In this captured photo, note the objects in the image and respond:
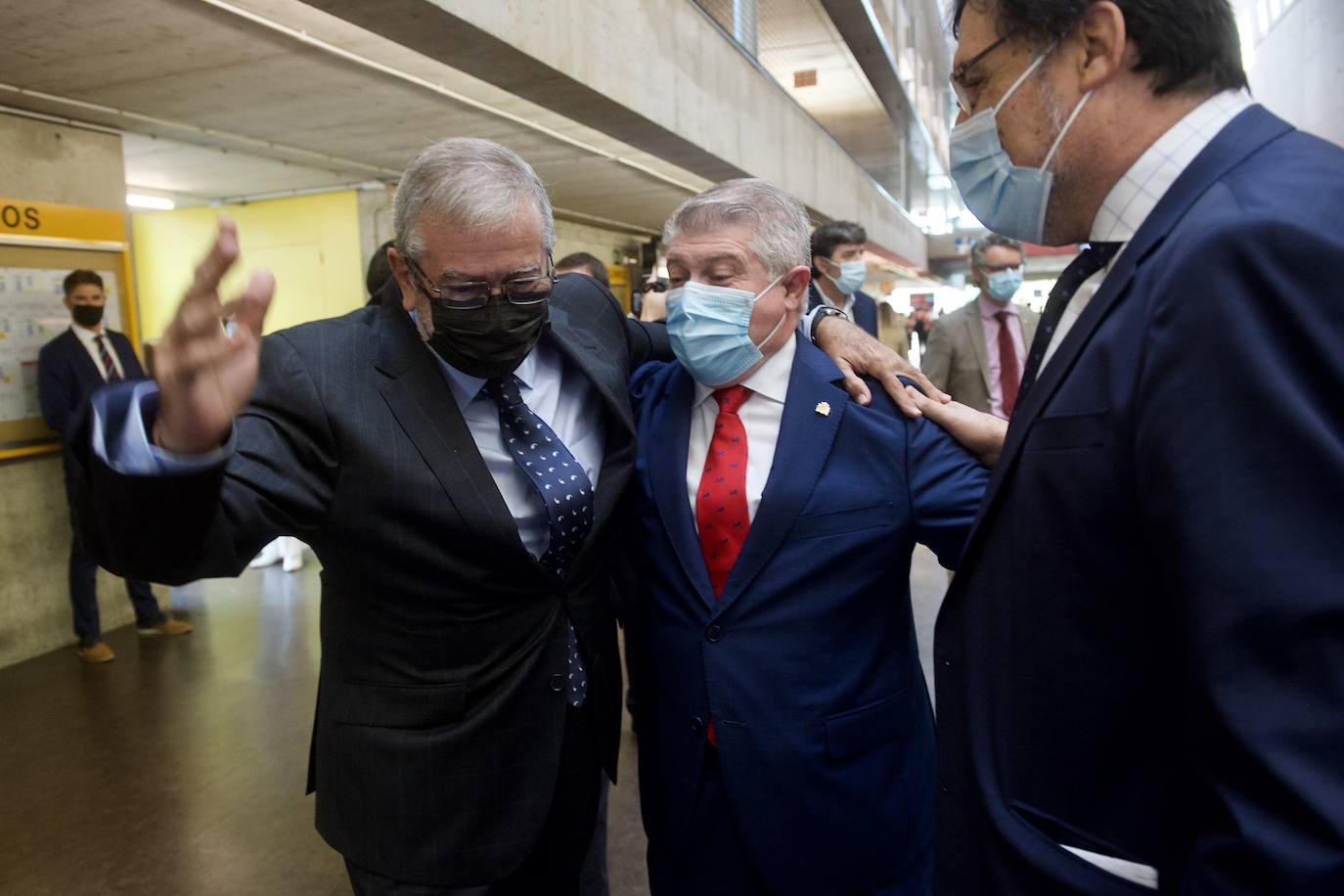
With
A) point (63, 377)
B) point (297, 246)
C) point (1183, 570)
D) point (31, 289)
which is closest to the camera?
point (1183, 570)

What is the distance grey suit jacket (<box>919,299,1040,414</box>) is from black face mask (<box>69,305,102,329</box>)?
15.1ft

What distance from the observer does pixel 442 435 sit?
1.50 m

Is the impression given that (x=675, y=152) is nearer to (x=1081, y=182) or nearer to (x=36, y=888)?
(x=36, y=888)

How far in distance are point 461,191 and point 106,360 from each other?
180 inches

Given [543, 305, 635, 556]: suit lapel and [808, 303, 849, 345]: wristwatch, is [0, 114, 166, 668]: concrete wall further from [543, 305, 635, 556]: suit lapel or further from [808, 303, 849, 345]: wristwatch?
[808, 303, 849, 345]: wristwatch

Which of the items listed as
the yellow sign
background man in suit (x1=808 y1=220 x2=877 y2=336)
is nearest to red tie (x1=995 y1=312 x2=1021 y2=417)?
background man in suit (x1=808 y1=220 x2=877 y2=336)

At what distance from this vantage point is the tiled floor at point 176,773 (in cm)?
298

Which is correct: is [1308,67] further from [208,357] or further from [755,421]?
[208,357]

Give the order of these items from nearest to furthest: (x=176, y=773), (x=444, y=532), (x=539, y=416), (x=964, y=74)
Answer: (x=964, y=74)
(x=444, y=532)
(x=539, y=416)
(x=176, y=773)

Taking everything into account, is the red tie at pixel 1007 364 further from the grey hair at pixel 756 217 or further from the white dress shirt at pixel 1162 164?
the white dress shirt at pixel 1162 164

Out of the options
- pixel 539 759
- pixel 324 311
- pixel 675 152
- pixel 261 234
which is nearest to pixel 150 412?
pixel 539 759

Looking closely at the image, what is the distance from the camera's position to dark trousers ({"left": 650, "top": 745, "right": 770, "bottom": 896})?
158 cm

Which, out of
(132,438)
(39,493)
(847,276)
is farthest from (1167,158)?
(39,493)

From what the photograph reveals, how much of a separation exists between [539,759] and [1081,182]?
1.25m
